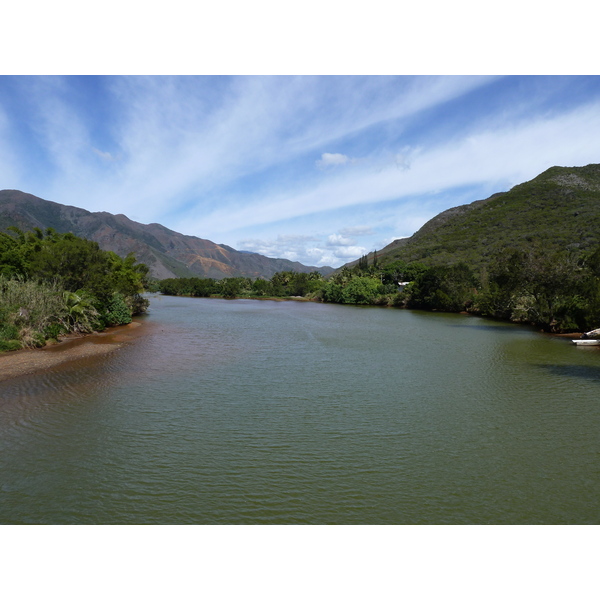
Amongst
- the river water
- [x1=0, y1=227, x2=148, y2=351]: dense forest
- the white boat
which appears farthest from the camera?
the white boat

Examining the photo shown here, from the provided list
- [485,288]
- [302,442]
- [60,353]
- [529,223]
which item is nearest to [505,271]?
[485,288]

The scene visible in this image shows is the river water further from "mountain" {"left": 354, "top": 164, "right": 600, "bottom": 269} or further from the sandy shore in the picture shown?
"mountain" {"left": 354, "top": 164, "right": 600, "bottom": 269}

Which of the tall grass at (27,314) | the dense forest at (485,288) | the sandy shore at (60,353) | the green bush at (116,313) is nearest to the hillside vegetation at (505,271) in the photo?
the dense forest at (485,288)

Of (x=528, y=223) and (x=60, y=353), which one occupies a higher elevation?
(x=528, y=223)

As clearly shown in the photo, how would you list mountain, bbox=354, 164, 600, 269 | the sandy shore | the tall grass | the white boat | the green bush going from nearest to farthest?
the sandy shore
the tall grass
the white boat
the green bush
mountain, bbox=354, 164, 600, 269

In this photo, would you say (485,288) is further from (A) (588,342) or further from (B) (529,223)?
(B) (529,223)

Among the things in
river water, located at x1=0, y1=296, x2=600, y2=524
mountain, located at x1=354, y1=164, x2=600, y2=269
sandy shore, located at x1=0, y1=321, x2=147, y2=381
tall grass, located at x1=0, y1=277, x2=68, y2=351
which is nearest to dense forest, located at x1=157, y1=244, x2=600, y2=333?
river water, located at x1=0, y1=296, x2=600, y2=524

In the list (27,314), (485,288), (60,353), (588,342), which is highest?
(485,288)

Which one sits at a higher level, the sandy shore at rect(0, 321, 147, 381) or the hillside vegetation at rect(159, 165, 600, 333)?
the hillside vegetation at rect(159, 165, 600, 333)
